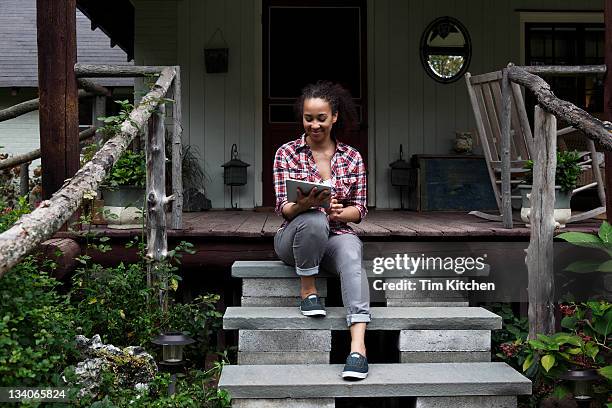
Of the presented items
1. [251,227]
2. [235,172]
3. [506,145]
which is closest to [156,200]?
[251,227]

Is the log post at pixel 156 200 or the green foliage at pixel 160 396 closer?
the green foliage at pixel 160 396

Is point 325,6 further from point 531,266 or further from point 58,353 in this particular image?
Result: point 58,353

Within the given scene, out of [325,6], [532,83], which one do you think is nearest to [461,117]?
[325,6]

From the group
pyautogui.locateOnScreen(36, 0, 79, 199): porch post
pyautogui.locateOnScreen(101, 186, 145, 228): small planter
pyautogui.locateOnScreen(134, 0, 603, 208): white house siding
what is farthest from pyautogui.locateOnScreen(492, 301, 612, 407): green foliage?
pyautogui.locateOnScreen(134, 0, 603, 208): white house siding

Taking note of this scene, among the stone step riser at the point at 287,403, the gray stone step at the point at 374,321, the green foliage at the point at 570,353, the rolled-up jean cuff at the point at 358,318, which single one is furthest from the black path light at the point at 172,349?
the green foliage at the point at 570,353

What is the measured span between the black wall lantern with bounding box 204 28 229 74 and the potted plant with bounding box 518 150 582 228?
323cm

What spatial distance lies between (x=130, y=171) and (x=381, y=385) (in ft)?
6.67

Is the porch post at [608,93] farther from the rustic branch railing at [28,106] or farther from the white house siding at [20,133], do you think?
the white house siding at [20,133]

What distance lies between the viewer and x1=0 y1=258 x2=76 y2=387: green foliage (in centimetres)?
236

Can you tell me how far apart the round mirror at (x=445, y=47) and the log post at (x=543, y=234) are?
11.3 feet

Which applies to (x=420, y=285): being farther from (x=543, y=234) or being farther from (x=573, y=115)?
(x=573, y=115)

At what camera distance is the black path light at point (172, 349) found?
3195 millimetres

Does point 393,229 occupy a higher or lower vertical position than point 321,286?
higher

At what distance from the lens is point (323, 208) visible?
3285 millimetres
